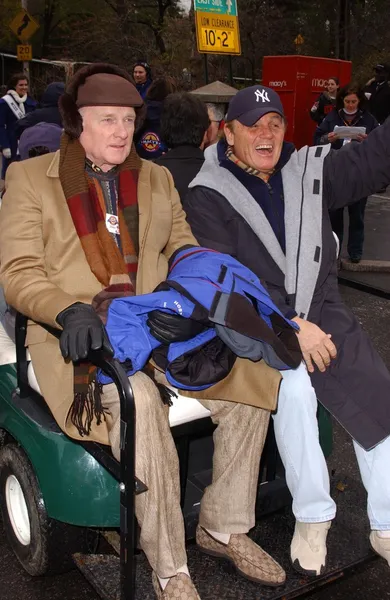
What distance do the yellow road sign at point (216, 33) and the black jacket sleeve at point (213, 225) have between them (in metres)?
8.86

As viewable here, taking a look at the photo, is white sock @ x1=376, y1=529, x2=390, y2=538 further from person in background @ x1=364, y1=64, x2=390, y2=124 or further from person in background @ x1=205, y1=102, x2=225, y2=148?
person in background @ x1=364, y1=64, x2=390, y2=124

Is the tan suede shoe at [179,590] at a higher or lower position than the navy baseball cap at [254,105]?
lower

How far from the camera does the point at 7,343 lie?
2793mm

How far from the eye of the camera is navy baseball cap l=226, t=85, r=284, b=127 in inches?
105

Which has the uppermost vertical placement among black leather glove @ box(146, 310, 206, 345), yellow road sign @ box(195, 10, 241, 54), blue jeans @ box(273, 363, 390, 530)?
yellow road sign @ box(195, 10, 241, 54)

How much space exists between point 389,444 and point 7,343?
1.47 meters

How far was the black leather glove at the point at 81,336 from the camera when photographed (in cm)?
191

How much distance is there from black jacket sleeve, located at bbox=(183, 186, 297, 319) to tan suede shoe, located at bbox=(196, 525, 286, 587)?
33.2 inches

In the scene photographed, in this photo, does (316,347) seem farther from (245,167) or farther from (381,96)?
(381,96)

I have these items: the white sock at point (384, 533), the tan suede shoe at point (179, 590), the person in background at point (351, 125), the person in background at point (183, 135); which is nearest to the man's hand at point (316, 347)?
the white sock at point (384, 533)

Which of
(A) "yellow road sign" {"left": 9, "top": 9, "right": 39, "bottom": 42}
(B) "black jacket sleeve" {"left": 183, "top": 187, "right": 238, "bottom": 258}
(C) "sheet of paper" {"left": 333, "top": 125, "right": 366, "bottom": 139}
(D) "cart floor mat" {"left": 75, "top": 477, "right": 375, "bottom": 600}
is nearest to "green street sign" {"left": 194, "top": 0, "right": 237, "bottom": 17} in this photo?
(C) "sheet of paper" {"left": 333, "top": 125, "right": 366, "bottom": 139}

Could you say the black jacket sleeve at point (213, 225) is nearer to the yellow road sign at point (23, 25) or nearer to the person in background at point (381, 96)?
the person in background at point (381, 96)

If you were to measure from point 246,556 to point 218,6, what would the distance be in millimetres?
10470

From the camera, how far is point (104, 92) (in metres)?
2.40
